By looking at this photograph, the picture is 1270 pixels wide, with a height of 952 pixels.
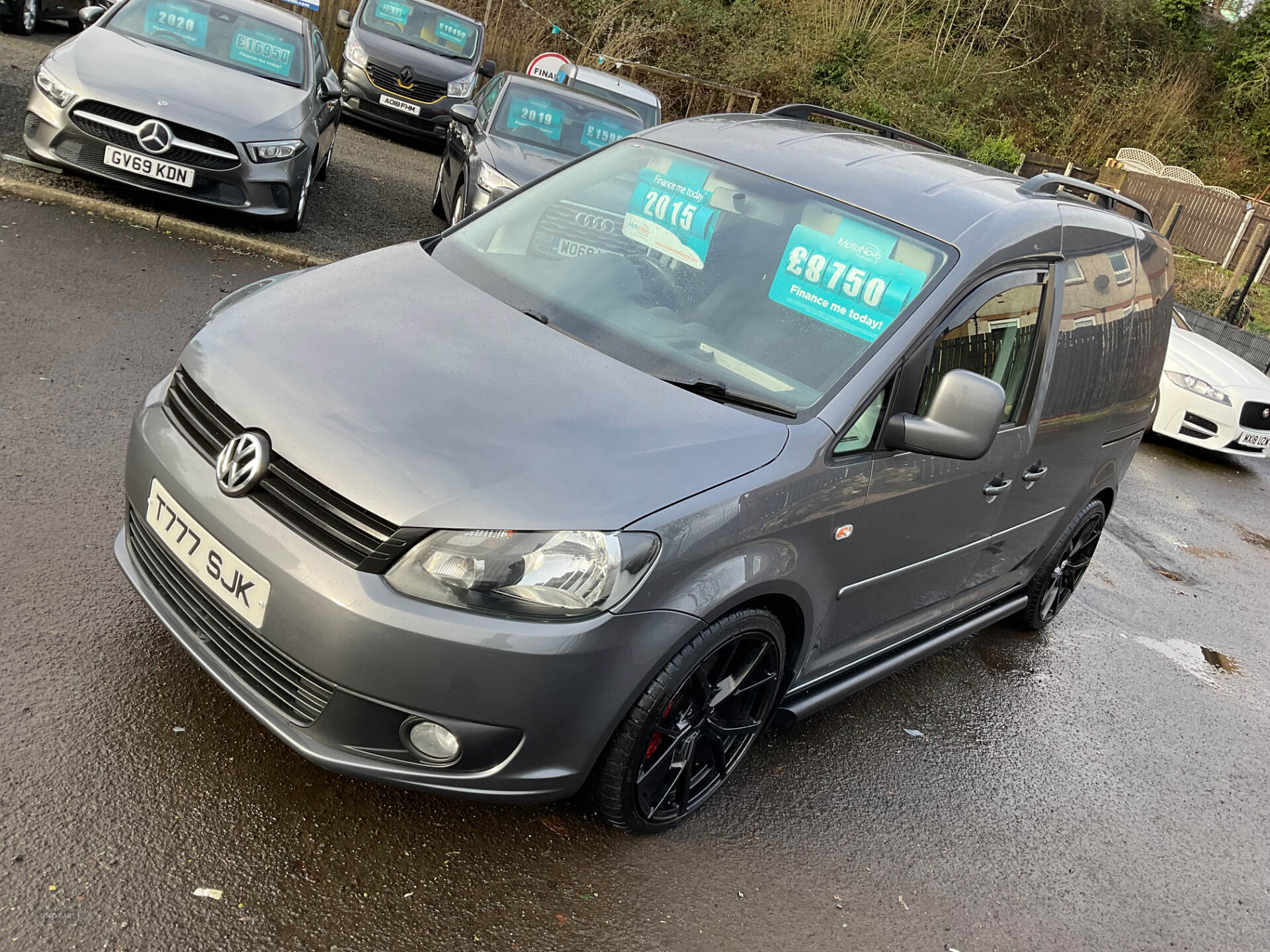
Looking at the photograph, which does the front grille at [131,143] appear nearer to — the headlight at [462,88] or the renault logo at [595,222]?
the renault logo at [595,222]

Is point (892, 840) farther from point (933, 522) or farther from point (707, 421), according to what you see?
point (707, 421)

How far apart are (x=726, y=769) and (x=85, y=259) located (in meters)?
5.40

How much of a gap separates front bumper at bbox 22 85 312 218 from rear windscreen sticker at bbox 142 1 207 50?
1179 mm

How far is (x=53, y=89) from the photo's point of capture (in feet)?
23.7

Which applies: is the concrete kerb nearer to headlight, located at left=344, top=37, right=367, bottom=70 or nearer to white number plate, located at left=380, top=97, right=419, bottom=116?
white number plate, located at left=380, top=97, right=419, bottom=116

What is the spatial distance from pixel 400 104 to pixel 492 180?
23.0 feet

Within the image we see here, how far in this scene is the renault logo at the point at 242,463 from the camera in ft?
8.93

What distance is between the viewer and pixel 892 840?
3760mm

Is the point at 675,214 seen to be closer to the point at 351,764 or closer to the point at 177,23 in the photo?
the point at 351,764

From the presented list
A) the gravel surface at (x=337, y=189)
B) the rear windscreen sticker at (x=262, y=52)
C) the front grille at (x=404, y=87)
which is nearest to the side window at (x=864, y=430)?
the gravel surface at (x=337, y=189)

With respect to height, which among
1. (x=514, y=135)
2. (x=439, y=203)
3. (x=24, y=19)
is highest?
(x=514, y=135)

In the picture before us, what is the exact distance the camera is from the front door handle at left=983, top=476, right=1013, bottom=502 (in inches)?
160

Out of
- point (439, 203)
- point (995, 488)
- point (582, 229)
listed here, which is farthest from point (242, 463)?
point (439, 203)

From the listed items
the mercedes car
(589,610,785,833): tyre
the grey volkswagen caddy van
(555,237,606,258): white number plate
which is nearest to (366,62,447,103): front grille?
the mercedes car
